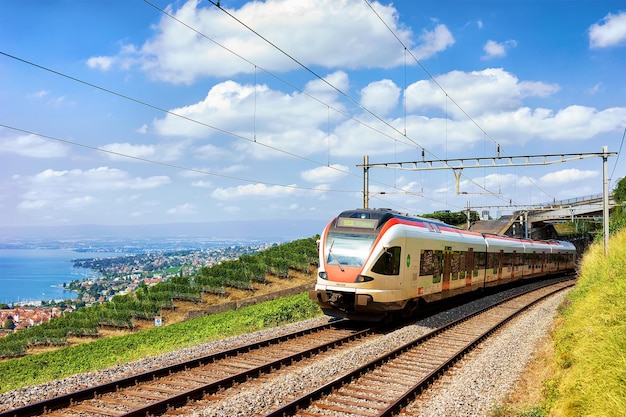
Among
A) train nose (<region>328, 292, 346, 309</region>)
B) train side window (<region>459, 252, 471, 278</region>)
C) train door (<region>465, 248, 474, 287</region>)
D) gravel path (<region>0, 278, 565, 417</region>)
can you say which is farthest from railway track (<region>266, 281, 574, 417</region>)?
train door (<region>465, 248, 474, 287</region>)

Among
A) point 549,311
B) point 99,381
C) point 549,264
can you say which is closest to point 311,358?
point 99,381

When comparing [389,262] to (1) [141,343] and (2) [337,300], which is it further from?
(1) [141,343]

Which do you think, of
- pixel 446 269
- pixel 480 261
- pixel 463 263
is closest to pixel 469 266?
pixel 463 263

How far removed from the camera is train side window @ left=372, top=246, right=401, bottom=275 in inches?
621

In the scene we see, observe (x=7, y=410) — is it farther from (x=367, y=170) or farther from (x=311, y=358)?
(x=367, y=170)

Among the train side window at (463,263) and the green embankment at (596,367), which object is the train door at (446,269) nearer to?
the train side window at (463,263)

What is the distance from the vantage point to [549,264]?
141 ft

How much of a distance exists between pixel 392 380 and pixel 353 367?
1.08 metres

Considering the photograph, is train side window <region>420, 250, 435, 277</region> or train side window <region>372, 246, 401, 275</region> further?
train side window <region>420, 250, 435, 277</region>

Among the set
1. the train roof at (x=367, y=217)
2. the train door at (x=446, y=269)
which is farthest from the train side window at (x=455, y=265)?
the train roof at (x=367, y=217)

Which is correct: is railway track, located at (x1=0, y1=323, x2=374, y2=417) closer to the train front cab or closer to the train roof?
the train front cab

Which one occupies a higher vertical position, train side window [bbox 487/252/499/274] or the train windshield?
the train windshield

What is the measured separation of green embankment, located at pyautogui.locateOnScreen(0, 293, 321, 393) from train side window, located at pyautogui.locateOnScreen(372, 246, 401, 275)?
16.1 ft

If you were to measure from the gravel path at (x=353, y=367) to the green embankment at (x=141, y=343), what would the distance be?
12.3 feet
